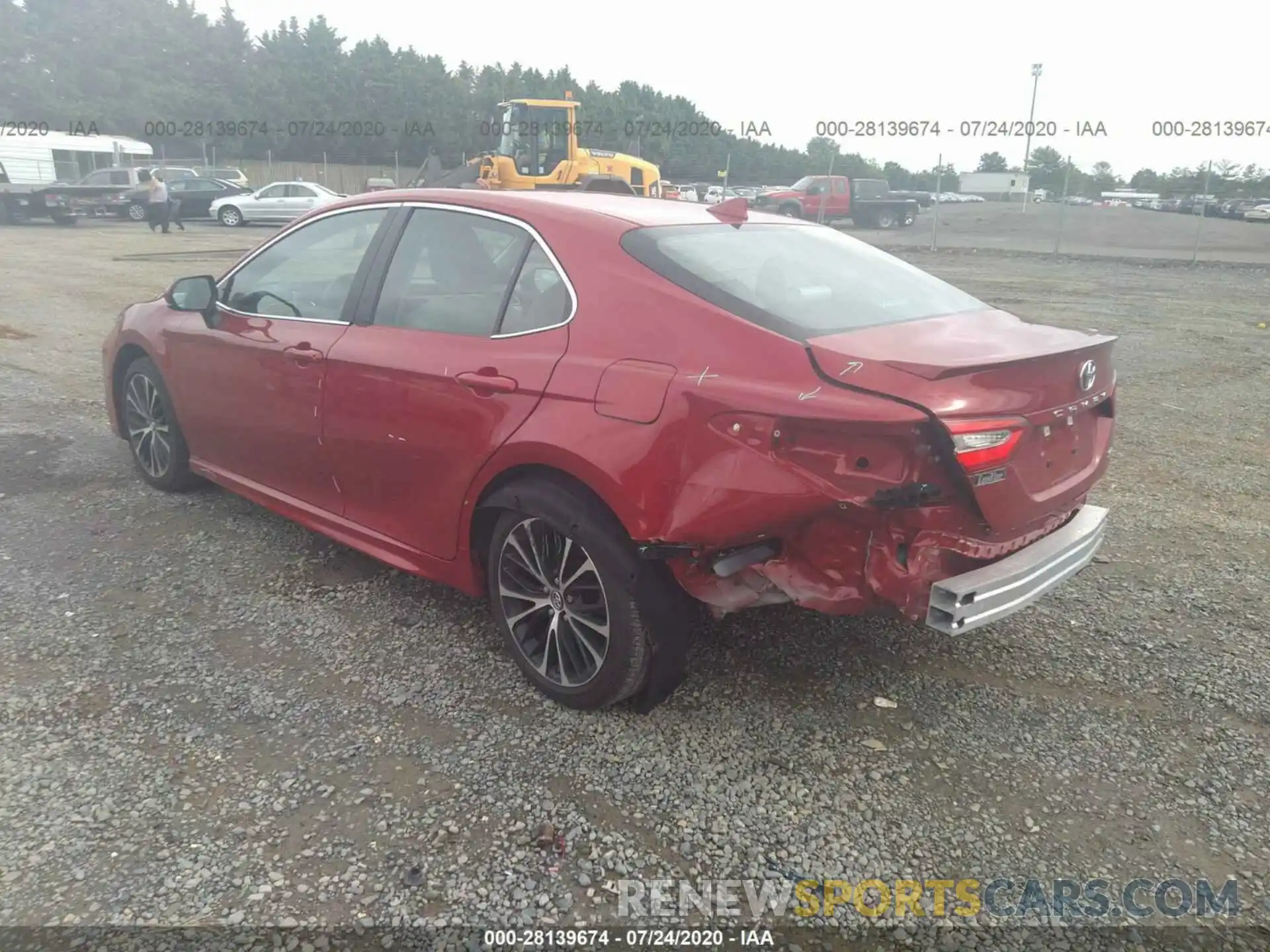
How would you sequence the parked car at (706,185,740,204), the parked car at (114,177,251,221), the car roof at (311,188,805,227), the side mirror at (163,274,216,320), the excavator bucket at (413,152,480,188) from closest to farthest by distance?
the car roof at (311,188,805,227) < the side mirror at (163,274,216,320) < the excavator bucket at (413,152,480,188) < the parked car at (114,177,251,221) < the parked car at (706,185,740,204)

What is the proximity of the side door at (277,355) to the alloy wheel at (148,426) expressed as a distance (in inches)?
13.4

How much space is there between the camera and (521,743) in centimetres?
290

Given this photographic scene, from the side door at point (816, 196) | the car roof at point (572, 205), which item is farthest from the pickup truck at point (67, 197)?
the car roof at point (572, 205)

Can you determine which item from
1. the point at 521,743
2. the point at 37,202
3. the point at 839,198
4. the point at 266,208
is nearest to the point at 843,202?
the point at 839,198

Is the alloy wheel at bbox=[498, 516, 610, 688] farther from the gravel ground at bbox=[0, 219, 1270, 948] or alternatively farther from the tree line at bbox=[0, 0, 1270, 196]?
the tree line at bbox=[0, 0, 1270, 196]

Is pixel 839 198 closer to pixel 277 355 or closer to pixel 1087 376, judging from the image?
pixel 277 355

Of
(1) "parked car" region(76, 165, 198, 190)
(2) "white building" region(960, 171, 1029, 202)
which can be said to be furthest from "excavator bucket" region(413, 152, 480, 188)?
(2) "white building" region(960, 171, 1029, 202)

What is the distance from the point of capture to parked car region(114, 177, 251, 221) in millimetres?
27375

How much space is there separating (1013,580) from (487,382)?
1758 mm

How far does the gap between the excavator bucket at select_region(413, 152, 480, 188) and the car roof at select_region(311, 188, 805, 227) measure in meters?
19.1

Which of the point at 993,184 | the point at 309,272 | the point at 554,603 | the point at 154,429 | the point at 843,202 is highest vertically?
the point at 993,184

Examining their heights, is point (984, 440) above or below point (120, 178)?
below

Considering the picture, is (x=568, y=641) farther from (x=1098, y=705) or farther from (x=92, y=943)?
(x=1098, y=705)

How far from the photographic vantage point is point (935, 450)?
241 centimetres
